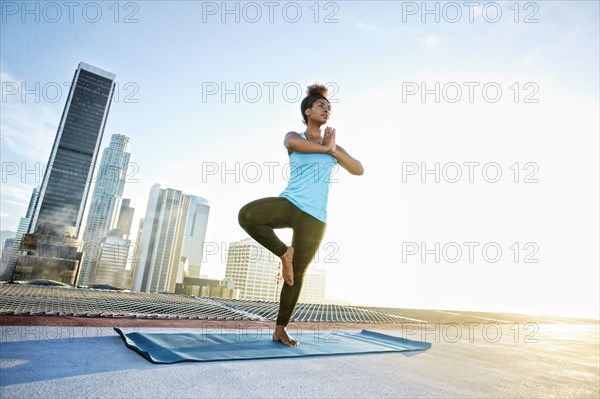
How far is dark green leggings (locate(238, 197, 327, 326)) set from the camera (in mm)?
2117

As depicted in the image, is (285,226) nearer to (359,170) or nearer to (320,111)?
(359,170)

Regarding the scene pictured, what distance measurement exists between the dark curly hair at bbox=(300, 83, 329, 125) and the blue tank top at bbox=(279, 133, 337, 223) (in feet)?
1.13

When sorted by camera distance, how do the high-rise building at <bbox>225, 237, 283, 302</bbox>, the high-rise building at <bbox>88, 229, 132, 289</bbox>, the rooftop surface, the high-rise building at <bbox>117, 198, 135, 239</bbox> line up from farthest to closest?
the high-rise building at <bbox>117, 198, 135, 239</bbox>, the high-rise building at <bbox>88, 229, 132, 289</bbox>, the high-rise building at <bbox>225, 237, 283, 302</bbox>, the rooftop surface

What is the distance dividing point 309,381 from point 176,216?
448 feet

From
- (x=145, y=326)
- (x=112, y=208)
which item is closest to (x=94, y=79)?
(x=112, y=208)

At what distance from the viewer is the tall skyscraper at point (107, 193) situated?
151 metres

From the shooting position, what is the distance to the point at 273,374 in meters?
1.30

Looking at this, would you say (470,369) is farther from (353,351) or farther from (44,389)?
(44,389)

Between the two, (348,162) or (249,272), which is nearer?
(348,162)

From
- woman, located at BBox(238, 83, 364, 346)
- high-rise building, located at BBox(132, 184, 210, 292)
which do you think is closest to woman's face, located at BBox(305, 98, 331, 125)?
woman, located at BBox(238, 83, 364, 346)

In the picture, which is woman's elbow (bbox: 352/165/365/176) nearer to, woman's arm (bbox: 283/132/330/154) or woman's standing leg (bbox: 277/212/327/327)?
woman's arm (bbox: 283/132/330/154)

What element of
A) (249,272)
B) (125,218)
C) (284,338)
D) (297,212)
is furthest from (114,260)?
(297,212)

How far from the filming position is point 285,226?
7.47 ft

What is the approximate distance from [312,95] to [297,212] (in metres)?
1.05
